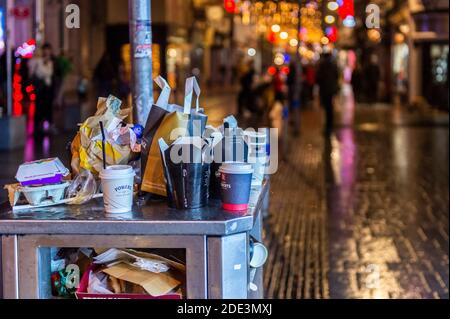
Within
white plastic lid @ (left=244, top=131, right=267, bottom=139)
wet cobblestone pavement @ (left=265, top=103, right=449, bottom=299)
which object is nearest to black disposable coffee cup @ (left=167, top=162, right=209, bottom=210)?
white plastic lid @ (left=244, top=131, right=267, bottom=139)

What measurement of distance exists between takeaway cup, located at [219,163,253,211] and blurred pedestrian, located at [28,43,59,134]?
1291 centimetres

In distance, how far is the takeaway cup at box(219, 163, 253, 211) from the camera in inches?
115

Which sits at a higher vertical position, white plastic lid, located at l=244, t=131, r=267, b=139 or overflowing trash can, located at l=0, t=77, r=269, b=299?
white plastic lid, located at l=244, t=131, r=267, b=139

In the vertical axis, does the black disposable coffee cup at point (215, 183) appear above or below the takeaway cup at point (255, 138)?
below

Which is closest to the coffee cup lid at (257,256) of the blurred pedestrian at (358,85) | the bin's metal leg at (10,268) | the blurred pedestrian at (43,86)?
the bin's metal leg at (10,268)

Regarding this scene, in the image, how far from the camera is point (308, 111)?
28.4 metres

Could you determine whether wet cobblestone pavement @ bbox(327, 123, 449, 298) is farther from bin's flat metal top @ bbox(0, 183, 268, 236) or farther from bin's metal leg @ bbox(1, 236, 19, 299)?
bin's metal leg @ bbox(1, 236, 19, 299)

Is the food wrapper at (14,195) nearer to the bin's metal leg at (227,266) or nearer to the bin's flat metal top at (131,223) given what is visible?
the bin's flat metal top at (131,223)

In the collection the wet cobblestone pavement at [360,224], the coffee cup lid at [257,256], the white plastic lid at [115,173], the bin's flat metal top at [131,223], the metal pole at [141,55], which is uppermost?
the metal pole at [141,55]

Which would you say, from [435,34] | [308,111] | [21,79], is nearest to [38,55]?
[21,79]

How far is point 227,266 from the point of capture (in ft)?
9.07

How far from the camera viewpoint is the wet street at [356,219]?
6.24 m

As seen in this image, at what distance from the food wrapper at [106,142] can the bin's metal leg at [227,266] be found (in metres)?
0.71

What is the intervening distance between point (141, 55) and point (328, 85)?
17053mm
